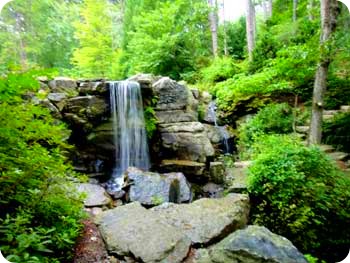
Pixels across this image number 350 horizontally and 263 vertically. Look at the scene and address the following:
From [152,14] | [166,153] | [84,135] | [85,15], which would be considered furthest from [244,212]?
[152,14]

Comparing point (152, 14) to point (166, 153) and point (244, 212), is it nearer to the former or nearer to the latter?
point (166, 153)

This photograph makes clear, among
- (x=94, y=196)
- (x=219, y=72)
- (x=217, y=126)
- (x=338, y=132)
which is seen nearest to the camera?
(x=94, y=196)

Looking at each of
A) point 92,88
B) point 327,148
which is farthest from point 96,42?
point 327,148

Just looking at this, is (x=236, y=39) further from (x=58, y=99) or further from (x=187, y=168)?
(x=58, y=99)

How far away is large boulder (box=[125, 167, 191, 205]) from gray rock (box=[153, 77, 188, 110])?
161cm

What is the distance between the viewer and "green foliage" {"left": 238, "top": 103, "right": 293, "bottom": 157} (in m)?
5.19

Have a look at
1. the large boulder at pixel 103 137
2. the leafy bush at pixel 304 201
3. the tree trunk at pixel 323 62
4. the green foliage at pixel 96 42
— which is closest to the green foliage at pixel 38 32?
the green foliage at pixel 96 42

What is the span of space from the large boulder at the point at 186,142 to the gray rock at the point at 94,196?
154 centimetres

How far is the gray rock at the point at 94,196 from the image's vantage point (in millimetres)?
3464

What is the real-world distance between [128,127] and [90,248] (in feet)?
10.5

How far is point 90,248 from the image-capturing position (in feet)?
7.50

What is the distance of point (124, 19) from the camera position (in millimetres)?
6324

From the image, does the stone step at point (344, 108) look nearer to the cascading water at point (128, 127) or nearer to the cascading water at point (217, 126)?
the cascading water at point (217, 126)

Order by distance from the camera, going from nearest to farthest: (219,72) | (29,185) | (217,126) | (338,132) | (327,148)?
(29,185) < (327,148) < (338,132) < (217,126) < (219,72)
